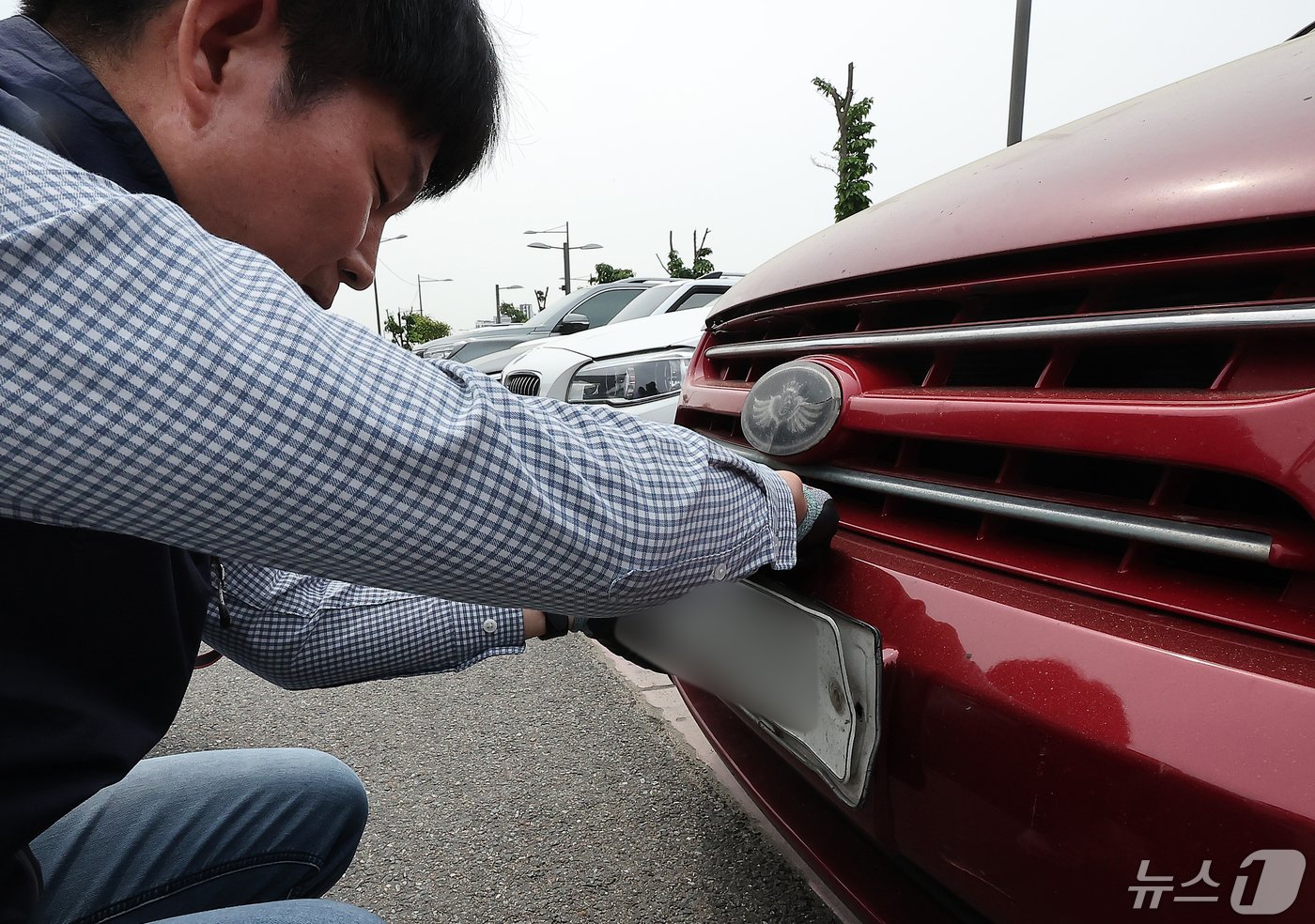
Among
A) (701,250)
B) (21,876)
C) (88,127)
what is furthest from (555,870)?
(701,250)

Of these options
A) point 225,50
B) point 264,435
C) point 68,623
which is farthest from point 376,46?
point 68,623

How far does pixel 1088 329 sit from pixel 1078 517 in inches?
8.2

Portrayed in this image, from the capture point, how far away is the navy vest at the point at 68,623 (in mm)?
787

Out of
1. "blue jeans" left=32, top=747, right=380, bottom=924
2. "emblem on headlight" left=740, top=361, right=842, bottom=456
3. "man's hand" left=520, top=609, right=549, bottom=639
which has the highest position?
"emblem on headlight" left=740, top=361, right=842, bottom=456

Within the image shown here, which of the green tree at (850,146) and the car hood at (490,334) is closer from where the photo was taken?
the car hood at (490,334)

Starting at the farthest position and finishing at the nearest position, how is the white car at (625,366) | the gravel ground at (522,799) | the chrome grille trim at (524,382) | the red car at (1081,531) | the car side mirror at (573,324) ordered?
the car side mirror at (573,324) < the chrome grille trim at (524,382) < the white car at (625,366) < the gravel ground at (522,799) < the red car at (1081,531)

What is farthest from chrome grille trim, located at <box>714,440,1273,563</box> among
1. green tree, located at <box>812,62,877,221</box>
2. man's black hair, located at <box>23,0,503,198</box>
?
green tree, located at <box>812,62,877,221</box>

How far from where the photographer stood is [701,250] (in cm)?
3481

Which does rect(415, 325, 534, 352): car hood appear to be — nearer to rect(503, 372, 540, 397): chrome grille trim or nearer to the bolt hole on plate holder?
rect(503, 372, 540, 397): chrome grille trim

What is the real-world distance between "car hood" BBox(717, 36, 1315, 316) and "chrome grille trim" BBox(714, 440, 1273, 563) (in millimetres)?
300
